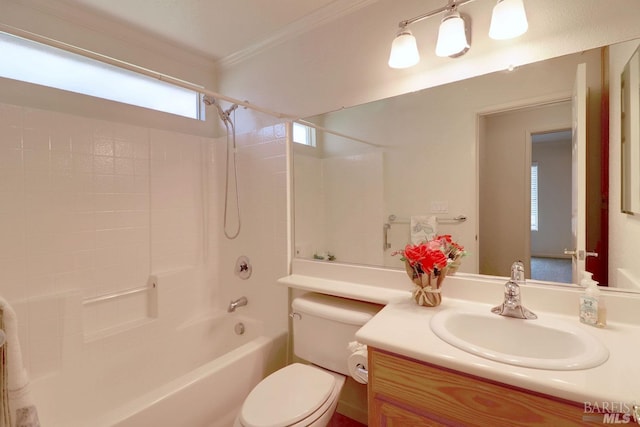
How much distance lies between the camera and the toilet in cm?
110

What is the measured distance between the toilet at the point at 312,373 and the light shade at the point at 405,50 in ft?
3.98

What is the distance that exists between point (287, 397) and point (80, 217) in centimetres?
156

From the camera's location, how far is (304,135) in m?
1.86

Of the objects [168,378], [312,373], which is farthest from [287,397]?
[168,378]

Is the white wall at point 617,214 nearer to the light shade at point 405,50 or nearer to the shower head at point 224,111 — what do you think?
the light shade at point 405,50

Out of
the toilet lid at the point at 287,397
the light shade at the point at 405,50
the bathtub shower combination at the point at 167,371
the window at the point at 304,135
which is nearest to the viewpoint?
the toilet lid at the point at 287,397

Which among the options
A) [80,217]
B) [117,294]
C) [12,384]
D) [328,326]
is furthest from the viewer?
[117,294]

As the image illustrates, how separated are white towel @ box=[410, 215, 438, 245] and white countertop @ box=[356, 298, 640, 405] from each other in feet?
1.41

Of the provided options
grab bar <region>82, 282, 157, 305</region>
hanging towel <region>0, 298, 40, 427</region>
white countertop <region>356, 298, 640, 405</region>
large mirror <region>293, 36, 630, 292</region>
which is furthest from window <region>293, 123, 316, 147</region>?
hanging towel <region>0, 298, 40, 427</region>

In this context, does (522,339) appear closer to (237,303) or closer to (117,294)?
(237,303)

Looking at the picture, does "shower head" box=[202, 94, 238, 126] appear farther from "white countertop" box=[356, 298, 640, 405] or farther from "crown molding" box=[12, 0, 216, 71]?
"white countertop" box=[356, 298, 640, 405]

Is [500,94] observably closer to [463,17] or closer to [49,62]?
[463,17]

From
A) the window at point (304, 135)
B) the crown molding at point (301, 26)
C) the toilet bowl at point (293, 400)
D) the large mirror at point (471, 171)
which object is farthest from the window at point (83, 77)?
the toilet bowl at point (293, 400)

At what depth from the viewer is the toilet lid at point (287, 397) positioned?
1.07 meters
